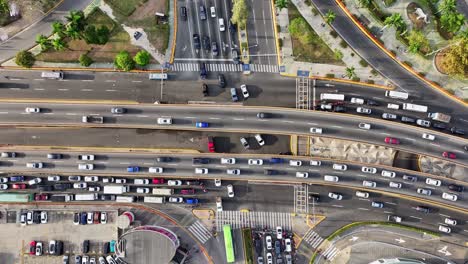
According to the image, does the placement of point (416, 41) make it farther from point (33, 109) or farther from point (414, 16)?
point (33, 109)

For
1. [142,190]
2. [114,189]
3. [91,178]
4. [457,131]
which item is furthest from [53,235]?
[457,131]

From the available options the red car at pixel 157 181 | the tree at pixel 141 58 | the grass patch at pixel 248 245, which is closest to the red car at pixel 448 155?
the grass patch at pixel 248 245

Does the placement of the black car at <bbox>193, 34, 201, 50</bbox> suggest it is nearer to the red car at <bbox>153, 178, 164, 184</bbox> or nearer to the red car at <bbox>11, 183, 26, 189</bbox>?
the red car at <bbox>153, 178, 164, 184</bbox>

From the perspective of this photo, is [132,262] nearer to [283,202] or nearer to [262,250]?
[262,250]

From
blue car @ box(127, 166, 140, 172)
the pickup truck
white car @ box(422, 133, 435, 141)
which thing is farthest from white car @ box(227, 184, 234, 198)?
white car @ box(422, 133, 435, 141)

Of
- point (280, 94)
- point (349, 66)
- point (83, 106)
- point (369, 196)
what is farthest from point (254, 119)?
point (83, 106)

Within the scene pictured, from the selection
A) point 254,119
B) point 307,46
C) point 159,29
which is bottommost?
point 254,119

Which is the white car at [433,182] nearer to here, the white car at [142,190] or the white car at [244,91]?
the white car at [244,91]
